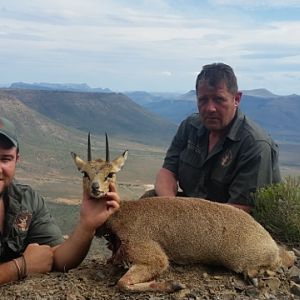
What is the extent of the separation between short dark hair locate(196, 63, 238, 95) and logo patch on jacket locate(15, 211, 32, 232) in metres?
3.53

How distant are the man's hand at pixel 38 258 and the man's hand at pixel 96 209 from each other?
0.66 meters

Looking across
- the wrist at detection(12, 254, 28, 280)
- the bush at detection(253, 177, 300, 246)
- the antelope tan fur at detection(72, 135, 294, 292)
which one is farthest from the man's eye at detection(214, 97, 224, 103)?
the wrist at detection(12, 254, 28, 280)

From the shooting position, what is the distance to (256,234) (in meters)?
6.77

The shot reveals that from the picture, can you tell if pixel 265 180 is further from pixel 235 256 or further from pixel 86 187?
pixel 86 187

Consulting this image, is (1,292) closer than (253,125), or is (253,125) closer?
(1,292)

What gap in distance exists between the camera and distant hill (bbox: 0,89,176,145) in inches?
5861

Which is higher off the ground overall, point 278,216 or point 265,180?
point 265,180

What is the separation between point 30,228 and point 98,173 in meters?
1.27

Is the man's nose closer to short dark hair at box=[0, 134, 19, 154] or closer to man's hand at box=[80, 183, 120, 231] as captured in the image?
A: man's hand at box=[80, 183, 120, 231]

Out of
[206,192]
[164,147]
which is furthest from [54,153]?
[206,192]

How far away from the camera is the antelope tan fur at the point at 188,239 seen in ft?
21.6

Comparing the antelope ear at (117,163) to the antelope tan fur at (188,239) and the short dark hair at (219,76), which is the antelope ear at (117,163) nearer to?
the antelope tan fur at (188,239)

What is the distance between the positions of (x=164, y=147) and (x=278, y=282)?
132174mm

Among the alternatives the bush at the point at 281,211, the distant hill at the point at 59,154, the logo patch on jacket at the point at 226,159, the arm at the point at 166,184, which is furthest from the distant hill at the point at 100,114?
the bush at the point at 281,211
